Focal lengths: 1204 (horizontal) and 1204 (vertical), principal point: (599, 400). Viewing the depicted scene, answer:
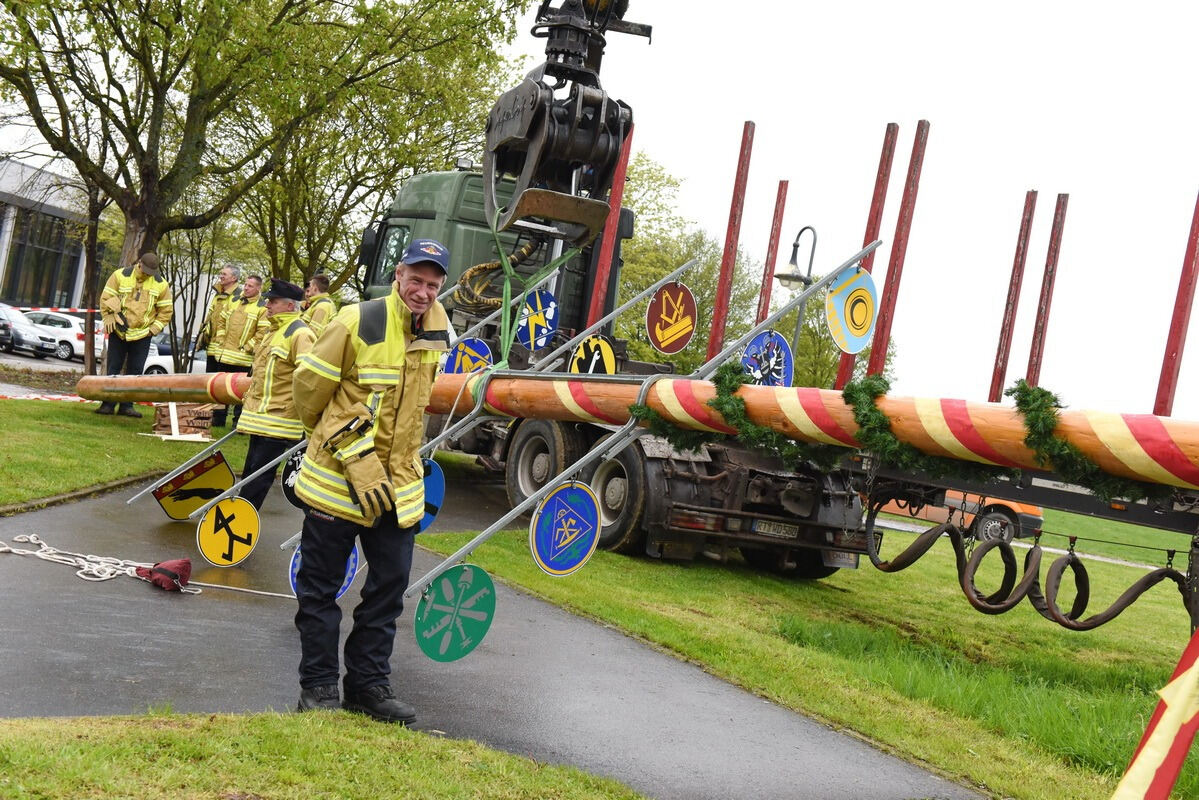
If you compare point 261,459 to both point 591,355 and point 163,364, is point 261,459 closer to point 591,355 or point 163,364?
point 591,355

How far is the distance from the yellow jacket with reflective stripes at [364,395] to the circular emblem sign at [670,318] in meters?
3.86

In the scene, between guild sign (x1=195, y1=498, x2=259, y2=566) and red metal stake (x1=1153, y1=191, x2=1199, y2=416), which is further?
guild sign (x1=195, y1=498, x2=259, y2=566)

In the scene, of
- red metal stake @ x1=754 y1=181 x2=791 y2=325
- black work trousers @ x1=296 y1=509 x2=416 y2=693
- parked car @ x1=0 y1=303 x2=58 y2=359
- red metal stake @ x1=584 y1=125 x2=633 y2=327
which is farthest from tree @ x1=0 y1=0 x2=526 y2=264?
parked car @ x1=0 y1=303 x2=58 y2=359

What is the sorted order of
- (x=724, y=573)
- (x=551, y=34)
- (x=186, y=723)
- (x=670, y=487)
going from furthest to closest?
(x=724, y=573), (x=670, y=487), (x=551, y=34), (x=186, y=723)

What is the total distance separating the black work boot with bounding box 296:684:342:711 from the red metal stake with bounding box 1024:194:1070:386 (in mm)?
6136

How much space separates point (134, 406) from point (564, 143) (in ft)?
40.5

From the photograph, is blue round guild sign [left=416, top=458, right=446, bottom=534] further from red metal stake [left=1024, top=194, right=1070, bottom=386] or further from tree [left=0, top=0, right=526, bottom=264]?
tree [left=0, top=0, right=526, bottom=264]

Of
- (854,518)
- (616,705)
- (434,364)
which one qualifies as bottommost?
(616,705)

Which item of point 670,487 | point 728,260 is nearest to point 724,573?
point 670,487

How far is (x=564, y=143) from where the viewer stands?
5.92 metres

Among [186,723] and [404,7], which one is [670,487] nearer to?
[186,723]

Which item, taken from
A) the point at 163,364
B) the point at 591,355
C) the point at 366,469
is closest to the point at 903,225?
the point at 591,355

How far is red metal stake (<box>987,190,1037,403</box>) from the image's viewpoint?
9109mm

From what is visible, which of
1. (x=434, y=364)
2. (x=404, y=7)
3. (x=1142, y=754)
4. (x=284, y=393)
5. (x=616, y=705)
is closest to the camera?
(x=1142, y=754)
